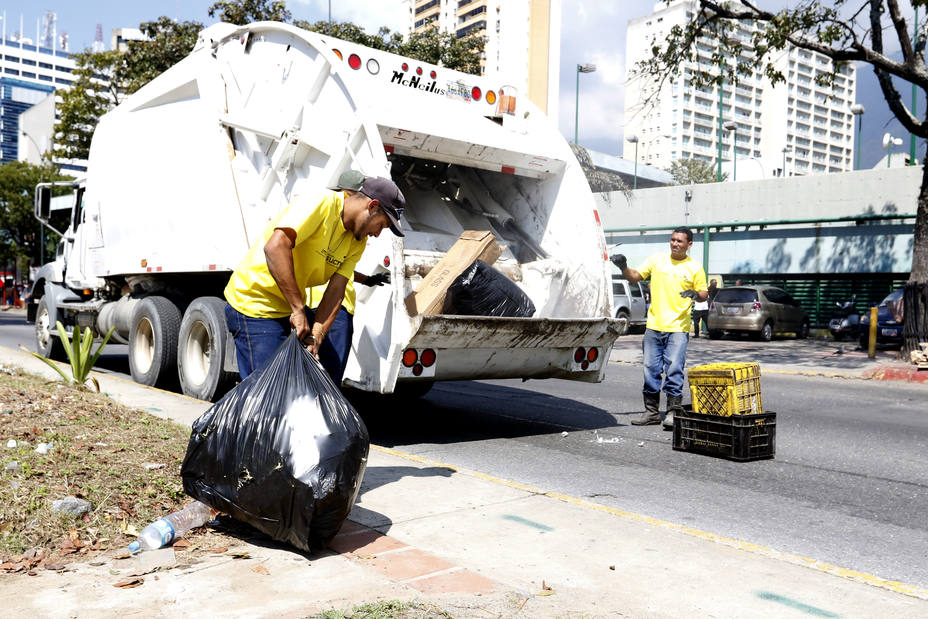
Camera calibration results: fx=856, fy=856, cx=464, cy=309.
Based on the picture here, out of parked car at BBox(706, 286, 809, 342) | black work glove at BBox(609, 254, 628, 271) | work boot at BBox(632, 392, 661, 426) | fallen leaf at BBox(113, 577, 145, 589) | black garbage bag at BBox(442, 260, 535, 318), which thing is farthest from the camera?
parked car at BBox(706, 286, 809, 342)

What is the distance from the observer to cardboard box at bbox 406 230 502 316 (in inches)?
241

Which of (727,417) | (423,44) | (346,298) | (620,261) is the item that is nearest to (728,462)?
(727,417)

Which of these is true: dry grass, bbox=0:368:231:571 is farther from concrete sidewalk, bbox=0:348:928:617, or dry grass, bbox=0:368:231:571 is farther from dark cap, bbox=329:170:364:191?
dark cap, bbox=329:170:364:191

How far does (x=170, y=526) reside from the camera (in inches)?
143

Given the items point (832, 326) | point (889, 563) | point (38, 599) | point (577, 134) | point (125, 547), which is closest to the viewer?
point (38, 599)

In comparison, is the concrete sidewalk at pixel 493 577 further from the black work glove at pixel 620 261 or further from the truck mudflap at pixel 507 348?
the black work glove at pixel 620 261

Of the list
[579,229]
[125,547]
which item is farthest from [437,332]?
[125,547]

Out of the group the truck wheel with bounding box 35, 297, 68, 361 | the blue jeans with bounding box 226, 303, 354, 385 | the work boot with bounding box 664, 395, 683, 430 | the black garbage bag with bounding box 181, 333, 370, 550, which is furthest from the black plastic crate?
the truck wheel with bounding box 35, 297, 68, 361

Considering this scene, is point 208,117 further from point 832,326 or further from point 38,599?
point 832,326

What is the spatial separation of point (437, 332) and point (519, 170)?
2.04 metres

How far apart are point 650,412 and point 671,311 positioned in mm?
941

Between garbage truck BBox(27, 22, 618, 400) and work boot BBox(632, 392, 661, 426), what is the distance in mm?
615

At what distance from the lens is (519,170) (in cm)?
730

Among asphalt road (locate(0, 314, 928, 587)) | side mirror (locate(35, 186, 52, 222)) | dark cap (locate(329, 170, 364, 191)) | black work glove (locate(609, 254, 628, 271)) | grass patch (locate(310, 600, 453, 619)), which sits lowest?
asphalt road (locate(0, 314, 928, 587))
